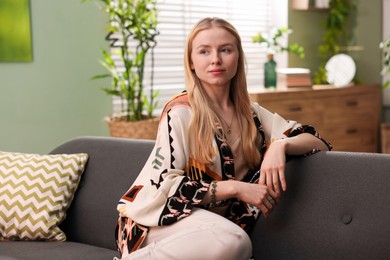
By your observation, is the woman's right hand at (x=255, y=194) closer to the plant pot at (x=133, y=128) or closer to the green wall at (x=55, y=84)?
the plant pot at (x=133, y=128)

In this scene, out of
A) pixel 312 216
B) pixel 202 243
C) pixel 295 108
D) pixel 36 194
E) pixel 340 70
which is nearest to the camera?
pixel 202 243

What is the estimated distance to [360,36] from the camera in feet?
20.1

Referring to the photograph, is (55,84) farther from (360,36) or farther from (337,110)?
(360,36)

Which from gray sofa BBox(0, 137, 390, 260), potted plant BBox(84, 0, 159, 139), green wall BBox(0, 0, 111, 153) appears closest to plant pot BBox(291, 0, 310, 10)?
potted plant BBox(84, 0, 159, 139)

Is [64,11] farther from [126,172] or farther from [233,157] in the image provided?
[233,157]

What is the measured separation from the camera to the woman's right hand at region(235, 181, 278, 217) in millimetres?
1740

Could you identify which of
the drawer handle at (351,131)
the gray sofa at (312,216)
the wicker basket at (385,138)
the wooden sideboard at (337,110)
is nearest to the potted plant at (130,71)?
the wooden sideboard at (337,110)

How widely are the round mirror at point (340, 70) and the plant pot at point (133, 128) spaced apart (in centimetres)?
244

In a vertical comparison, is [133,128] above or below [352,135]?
above

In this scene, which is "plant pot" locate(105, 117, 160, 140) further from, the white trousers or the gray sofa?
the white trousers

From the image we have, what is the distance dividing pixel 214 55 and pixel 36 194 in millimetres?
916

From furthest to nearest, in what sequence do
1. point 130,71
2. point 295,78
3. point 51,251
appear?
point 295,78
point 130,71
point 51,251

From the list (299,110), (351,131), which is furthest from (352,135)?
(299,110)

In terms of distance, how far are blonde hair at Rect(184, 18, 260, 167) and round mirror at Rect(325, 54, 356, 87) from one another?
3888 millimetres
